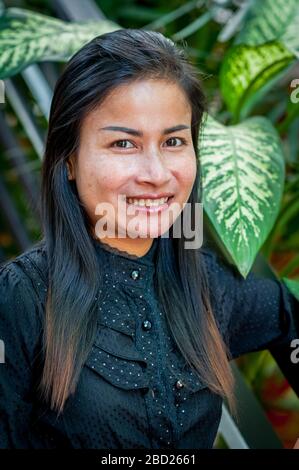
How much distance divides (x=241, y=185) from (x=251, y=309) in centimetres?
17

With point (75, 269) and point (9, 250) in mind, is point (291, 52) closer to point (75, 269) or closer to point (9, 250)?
point (75, 269)

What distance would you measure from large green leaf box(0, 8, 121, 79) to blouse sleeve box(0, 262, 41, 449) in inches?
14.1

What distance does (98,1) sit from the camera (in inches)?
70.1

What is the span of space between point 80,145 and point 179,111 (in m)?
0.12

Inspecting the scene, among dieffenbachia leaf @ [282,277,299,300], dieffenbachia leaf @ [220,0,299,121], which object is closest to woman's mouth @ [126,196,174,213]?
dieffenbachia leaf @ [282,277,299,300]

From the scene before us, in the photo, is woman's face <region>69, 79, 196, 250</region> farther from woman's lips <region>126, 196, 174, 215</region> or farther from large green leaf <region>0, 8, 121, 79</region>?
large green leaf <region>0, 8, 121, 79</region>

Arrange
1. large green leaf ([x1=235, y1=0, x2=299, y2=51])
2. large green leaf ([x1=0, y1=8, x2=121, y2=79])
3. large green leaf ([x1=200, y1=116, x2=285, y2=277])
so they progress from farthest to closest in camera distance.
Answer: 1. large green leaf ([x1=235, y1=0, x2=299, y2=51])
2. large green leaf ([x1=0, y1=8, x2=121, y2=79])
3. large green leaf ([x1=200, y1=116, x2=285, y2=277])

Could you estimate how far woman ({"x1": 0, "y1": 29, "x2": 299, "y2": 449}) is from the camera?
2.55 feet

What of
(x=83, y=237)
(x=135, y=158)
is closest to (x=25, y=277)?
(x=83, y=237)

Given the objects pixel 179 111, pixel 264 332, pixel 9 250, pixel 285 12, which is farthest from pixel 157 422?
pixel 9 250

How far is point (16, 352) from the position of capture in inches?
31.3

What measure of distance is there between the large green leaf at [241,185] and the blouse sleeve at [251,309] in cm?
8

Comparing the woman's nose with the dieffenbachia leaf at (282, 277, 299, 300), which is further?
the dieffenbachia leaf at (282, 277, 299, 300)

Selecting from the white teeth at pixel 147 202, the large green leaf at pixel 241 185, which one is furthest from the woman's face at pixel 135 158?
the large green leaf at pixel 241 185
